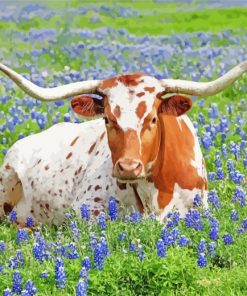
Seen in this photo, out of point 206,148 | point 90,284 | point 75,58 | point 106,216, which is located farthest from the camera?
point 75,58

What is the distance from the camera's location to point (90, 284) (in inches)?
305

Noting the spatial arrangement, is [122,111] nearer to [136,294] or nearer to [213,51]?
[136,294]

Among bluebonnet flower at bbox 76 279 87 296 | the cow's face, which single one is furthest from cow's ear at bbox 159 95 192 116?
bluebonnet flower at bbox 76 279 87 296

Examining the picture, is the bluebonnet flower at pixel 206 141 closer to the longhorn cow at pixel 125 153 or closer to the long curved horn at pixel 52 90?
the longhorn cow at pixel 125 153

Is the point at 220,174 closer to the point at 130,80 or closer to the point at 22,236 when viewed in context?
the point at 130,80

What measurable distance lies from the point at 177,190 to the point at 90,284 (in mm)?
1875

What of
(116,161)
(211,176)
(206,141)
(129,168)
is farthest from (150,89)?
(206,141)

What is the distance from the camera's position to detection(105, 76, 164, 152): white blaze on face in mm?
8875

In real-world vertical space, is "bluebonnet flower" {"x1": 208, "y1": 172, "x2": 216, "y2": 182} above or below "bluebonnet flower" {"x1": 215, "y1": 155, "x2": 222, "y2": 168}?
below

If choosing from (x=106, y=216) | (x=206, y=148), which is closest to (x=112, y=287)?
(x=106, y=216)

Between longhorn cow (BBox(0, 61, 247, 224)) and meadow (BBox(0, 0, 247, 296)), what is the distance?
19 cm

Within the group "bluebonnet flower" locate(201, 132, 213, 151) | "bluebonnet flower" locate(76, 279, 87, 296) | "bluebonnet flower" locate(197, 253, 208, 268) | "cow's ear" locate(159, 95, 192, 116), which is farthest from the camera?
"bluebonnet flower" locate(201, 132, 213, 151)

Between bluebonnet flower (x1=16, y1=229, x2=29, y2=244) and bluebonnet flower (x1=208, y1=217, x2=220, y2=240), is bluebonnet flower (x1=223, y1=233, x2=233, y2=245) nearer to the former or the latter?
bluebonnet flower (x1=208, y1=217, x2=220, y2=240)

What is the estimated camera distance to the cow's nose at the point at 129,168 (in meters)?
8.61
